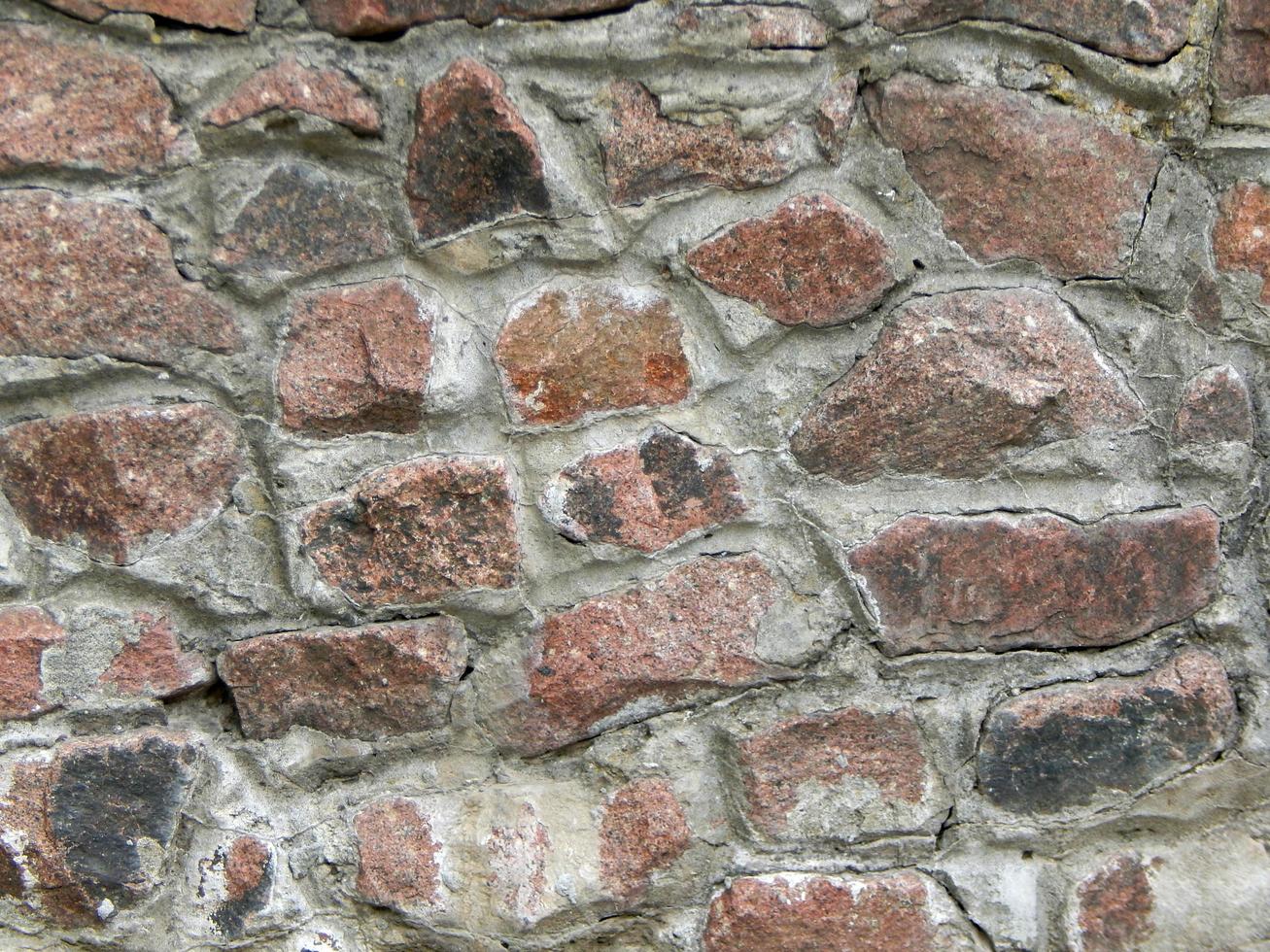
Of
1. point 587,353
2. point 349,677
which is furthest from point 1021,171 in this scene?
point 349,677

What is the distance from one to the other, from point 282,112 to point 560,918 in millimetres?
691

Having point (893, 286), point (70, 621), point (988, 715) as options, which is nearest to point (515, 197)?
point (893, 286)

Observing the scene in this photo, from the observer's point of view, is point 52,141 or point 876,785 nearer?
point 52,141

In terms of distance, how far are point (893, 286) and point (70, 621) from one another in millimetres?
723

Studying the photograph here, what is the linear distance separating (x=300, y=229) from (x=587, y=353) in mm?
246

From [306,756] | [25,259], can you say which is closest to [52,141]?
[25,259]

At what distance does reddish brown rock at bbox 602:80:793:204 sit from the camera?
2.85 feet

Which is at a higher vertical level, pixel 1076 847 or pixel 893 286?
pixel 893 286

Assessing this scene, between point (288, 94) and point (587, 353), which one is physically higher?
point (288, 94)

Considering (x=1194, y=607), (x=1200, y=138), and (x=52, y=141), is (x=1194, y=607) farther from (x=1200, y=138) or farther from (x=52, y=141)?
(x=52, y=141)

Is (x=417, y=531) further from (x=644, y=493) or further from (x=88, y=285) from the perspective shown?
(x=88, y=285)

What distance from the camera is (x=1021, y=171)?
2.96 feet

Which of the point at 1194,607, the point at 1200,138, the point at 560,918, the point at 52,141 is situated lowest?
the point at 560,918

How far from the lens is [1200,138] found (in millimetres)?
929
